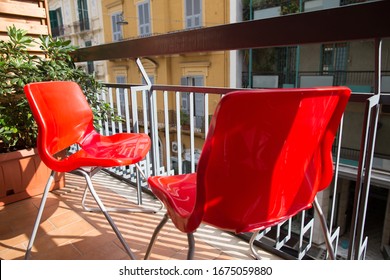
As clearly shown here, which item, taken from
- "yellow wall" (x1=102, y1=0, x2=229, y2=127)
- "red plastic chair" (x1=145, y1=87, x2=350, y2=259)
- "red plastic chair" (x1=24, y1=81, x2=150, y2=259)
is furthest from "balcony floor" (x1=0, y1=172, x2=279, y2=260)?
"yellow wall" (x1=102, y1=0, x2=229, y2=127)

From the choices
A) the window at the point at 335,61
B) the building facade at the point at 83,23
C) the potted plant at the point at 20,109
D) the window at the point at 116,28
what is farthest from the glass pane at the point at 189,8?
the potted plant at the point at 20,109

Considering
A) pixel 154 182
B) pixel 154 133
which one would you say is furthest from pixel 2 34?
pixel 154 182

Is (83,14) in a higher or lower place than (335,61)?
higher

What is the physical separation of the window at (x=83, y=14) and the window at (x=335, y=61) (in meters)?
10.8

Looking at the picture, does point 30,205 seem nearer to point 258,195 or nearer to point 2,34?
point 2,34

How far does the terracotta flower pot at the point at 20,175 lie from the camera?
1.92 meters

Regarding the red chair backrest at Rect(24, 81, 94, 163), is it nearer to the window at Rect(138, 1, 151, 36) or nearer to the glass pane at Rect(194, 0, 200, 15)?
the glass pane at Rect(194, 0, 200, 15)

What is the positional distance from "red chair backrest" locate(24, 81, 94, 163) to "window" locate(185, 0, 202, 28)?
8.59 metres

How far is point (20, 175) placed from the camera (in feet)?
6.56

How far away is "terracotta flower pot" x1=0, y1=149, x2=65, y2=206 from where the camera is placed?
1922 mm

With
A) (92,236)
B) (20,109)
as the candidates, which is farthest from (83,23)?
(92,236)

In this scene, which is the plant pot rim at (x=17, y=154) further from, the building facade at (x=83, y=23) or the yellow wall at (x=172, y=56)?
the building facade at (x=83, y=23)

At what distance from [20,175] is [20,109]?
0.47 m

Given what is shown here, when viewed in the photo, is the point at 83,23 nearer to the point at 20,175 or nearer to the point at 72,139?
the point at 20,175
